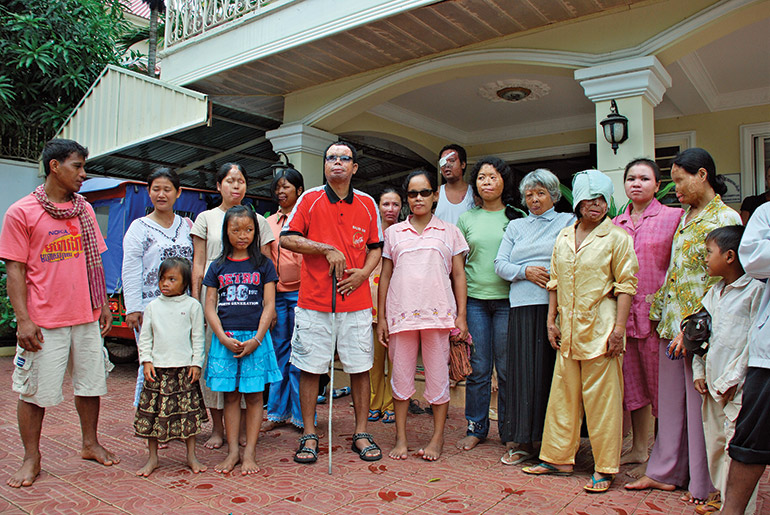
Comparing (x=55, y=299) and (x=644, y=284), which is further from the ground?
(x=644, y=284)

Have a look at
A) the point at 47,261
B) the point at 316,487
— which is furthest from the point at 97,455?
the point at 316,487

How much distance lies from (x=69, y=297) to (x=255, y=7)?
483 cm

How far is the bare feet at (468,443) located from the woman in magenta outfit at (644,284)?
38.5 inches

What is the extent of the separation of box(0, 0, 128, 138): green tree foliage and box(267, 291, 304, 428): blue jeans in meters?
9.91

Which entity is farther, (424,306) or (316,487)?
(424,306)

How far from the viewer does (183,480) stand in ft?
10.9

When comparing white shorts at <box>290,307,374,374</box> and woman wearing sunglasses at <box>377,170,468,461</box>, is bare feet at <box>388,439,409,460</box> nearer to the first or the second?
woman wearing sunglasses at <box>377,170,468,461</box>

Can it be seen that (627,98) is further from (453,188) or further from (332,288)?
(332,288)

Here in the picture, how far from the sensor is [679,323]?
308cm

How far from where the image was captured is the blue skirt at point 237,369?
3.53m

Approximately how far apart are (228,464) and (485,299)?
6.55ft

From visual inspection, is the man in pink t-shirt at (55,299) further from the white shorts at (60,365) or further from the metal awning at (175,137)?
the metal awning at (175,137)

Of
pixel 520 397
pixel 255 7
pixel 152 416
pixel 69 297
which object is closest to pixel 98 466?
pixel 152 416

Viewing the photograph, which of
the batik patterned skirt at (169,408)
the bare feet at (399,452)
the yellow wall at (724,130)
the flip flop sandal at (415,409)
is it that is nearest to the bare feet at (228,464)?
the batik patterned skirt at (169,408)
